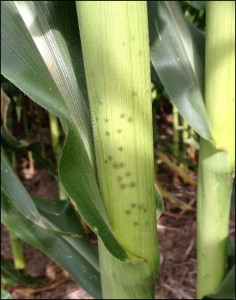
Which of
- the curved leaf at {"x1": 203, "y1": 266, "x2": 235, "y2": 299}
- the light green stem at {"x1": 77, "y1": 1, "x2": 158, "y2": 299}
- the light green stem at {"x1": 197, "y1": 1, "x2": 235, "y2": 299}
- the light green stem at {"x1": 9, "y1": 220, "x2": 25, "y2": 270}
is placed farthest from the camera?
the light green stem at {"x1": 9, "y1": 220, "x2": 25, "y2": 270}

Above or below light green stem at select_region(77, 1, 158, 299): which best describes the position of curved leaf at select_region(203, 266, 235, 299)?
below

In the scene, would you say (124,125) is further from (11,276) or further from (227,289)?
(11,276)

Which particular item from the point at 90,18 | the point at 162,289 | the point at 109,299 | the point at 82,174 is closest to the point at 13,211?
the point at 109,299

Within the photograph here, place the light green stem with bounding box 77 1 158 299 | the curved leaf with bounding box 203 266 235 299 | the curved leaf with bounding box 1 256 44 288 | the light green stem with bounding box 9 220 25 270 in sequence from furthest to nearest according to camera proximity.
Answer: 1. the light green stem with bounding box 9 220 25 270
2. the curved leaf with bounding box 1 256 44 288
3. the curved leaf with bounding box 203 266 235 299
4. the light green stem with bounding box 77 1 158 299

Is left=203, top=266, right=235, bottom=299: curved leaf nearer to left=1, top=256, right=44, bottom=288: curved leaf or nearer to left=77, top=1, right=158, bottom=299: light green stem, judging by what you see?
left=77, top=1, right=158, bottom=299: light green stem

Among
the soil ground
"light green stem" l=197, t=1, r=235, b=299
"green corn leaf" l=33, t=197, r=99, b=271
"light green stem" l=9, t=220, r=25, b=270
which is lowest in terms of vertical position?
the soil ground

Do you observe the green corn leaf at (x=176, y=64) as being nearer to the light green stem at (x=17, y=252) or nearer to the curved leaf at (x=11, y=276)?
the curved leaf at (x=11, y=276)

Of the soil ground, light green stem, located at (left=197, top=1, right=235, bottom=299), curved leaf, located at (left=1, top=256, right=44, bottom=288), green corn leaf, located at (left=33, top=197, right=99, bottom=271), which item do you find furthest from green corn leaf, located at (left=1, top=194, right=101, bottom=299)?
the soil ground
